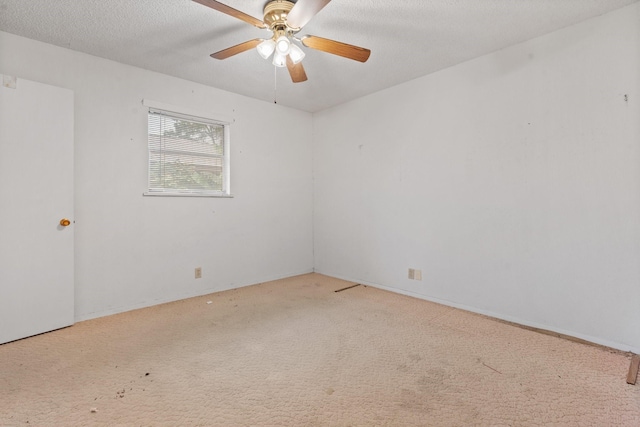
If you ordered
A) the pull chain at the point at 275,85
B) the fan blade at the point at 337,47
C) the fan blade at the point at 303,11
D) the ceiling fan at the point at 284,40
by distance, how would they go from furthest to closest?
1. the pull chain at the point at 275,85
2. the fan blade at the point at 337,47
3. the ceiling fan at the point at 284,40
4. the fan blade at the point at 303,11

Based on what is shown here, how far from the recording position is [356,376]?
1820mm

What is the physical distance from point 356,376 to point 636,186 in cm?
237

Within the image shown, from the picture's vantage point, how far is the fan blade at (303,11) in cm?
162

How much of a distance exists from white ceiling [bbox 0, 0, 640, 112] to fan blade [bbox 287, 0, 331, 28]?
0.42 metres

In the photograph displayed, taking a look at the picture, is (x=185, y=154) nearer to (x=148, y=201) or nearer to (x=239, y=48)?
(x=148, y=201)

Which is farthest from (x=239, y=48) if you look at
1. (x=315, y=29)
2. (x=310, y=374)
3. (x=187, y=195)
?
(x=310, y=374)

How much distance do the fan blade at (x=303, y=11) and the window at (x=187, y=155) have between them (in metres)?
2.02

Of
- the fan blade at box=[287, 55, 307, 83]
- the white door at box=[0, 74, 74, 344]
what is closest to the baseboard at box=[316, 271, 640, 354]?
the fan blade at box=[287, 55, 307, 83]

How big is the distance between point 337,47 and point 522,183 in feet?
6.42

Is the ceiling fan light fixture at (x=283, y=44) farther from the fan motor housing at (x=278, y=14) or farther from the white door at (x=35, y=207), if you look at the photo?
the white door at (x=35, y=207)

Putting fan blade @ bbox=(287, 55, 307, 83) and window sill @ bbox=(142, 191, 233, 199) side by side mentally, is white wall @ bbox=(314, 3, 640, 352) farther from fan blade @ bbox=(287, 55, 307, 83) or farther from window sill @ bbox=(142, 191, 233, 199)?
window sill @ bbox=(142, 191, 233, 199)

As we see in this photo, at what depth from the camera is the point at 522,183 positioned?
2604 millimetres

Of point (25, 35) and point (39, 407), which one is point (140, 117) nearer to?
point (25, 35)

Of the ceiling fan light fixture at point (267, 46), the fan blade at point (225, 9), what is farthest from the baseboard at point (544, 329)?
the fan blade at point (225, 9)
